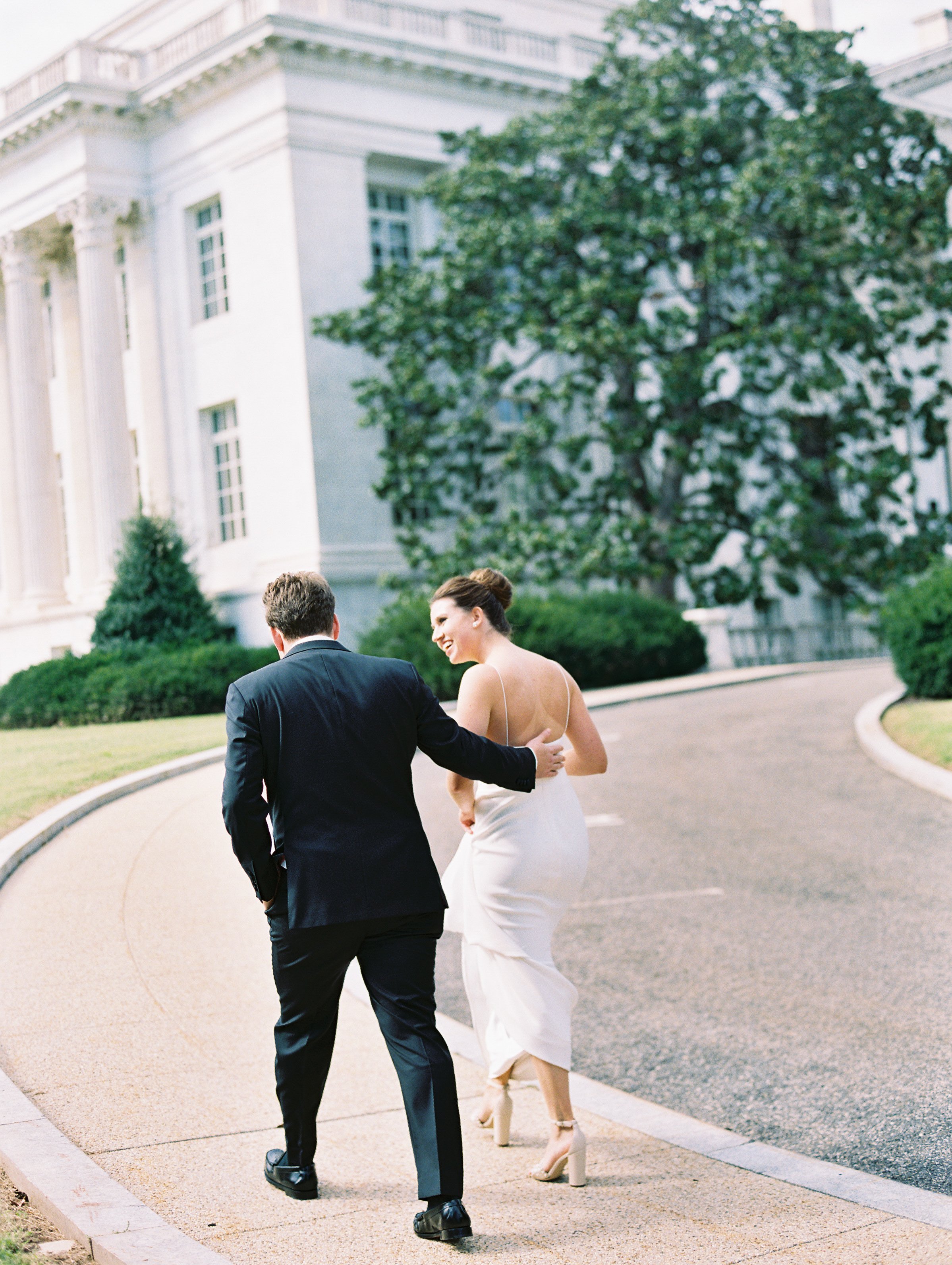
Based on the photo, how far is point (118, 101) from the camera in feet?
93.5

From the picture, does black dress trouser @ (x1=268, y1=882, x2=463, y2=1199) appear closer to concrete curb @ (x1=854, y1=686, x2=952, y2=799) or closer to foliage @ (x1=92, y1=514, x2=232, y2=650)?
concrete curb @ (x1=854, y1=686, x2=952, y2=799)

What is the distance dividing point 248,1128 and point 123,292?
2786 centimetres

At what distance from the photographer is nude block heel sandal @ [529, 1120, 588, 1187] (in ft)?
16.5

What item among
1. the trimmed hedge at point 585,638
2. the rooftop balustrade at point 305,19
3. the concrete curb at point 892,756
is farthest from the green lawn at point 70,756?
the rooftop balustrade at point 305,19

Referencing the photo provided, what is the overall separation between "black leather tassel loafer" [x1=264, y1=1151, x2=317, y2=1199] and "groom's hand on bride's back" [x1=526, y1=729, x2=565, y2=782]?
1548 mm

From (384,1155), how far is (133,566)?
2153 centimetres

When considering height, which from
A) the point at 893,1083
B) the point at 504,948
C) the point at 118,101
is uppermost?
A: the point at 118,101

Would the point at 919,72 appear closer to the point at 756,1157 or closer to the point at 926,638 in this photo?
the point at 926,638

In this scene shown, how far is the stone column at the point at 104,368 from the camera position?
94.3 ft

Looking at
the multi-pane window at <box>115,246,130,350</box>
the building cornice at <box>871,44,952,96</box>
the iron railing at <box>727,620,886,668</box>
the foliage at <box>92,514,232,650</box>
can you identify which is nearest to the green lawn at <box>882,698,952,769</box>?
the iron railing at <box>727,620,886,668</box>

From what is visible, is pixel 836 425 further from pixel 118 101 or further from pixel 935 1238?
pixel 935 1238

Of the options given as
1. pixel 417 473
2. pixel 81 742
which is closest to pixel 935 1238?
pixel 81 742

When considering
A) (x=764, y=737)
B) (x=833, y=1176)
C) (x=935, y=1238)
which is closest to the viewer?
(x=935, y=1238)

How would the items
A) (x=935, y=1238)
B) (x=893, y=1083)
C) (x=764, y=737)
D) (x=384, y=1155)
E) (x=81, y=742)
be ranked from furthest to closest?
(x=764, y=737), (x=81, y=742), (x=893, y=1083), (x=384, y=1155), (x=935, y=1238)
